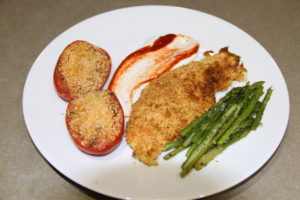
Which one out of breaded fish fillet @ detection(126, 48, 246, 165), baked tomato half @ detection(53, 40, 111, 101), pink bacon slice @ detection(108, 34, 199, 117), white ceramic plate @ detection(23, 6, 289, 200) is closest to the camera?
white ceramic plate @ detection(23, 6, 289, 200)

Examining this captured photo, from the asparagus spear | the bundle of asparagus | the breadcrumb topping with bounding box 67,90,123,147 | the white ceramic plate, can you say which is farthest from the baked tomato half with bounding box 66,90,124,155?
the asparagus spear

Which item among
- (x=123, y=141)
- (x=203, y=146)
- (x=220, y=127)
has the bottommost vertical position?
(x=123, y=141)

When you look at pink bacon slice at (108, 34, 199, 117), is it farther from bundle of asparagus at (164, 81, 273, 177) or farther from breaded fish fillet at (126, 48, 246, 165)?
bundle of asparagus at (164, 81, 273, 177)

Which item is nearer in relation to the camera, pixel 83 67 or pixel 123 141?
pixel 123 141

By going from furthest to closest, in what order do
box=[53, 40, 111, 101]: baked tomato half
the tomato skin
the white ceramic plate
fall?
box=[53, 40, 111, 101]: baked tomato half < the tomato skin < the white ceramic plate

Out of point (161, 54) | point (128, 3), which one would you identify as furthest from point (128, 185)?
point (128, 3)

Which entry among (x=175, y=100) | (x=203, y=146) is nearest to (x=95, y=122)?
(x=175, y=100)

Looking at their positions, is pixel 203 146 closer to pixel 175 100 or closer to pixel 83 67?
pixel 175 100
